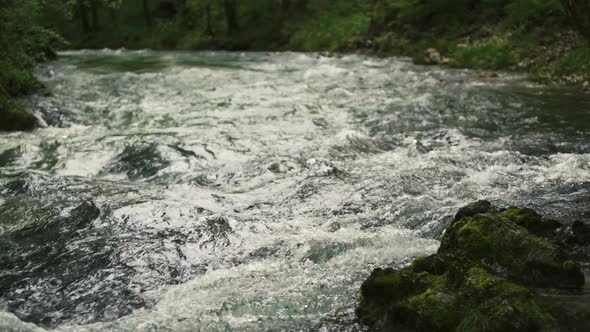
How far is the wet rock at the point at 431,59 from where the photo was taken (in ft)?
73.0

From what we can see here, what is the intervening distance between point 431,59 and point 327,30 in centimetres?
1125

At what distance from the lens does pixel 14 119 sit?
42.1 ft

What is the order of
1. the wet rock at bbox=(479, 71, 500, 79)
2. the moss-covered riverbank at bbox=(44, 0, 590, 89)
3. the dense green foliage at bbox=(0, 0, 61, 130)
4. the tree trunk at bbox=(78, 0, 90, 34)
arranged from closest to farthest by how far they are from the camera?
1. the dense green foliage at bbox=(0, 0, 61, 130)
2. the wet rock at bbox=(479, 71, 500, 79)
3. the moss-covered riverbank at bbox=(44, 0, 590, 89)
4. the tree trunk at bbox=(78, 0, 90, 34)

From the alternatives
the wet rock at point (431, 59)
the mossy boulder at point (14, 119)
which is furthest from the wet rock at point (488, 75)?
the mossy boulder at point (14, 119)

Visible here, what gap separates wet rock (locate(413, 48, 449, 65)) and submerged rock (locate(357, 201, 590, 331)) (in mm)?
16922

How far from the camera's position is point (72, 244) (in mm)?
6793

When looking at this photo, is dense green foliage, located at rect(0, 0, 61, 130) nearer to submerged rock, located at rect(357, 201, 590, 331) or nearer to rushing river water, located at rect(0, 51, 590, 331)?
rushing river water, located at rect(0, 51, 590, 331)

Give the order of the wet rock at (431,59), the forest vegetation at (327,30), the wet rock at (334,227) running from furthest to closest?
1. the wet rock at (431,59)
2. the forest vegetation at (327,30)
3. the wet rock at (334,227)

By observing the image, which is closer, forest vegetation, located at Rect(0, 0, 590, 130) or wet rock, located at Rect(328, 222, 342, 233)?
wet rock, located at Rect(328, 222, 342, 233)

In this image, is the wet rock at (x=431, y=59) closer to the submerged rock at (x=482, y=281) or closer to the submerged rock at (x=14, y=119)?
the submerged rock at (x=14, y=119)

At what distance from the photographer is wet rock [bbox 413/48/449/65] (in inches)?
877

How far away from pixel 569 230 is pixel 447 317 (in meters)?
2.41

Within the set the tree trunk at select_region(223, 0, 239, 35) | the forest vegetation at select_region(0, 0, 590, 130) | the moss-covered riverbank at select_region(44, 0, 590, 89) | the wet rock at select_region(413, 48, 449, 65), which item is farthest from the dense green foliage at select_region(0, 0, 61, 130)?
the tree trunk at select_region(223, 0, 239, 35)

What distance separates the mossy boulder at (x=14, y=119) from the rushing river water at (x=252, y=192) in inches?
15.4
